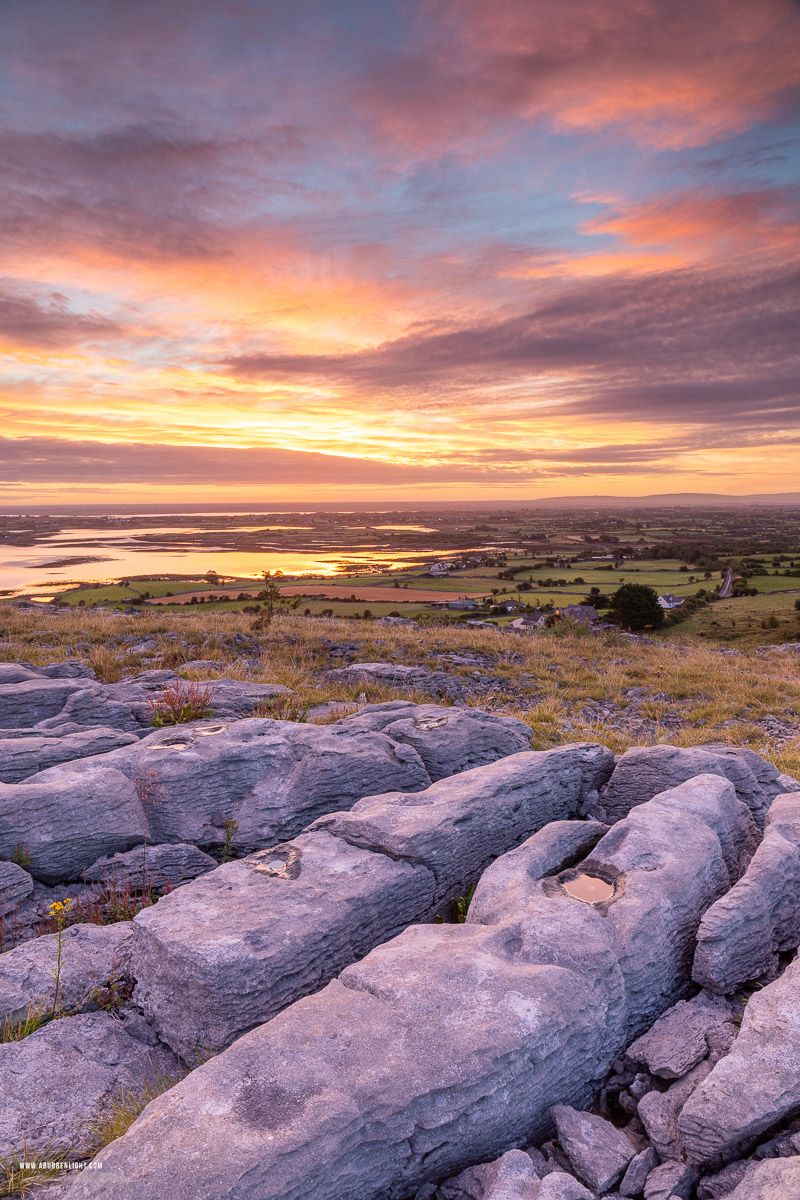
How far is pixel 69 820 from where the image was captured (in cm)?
905

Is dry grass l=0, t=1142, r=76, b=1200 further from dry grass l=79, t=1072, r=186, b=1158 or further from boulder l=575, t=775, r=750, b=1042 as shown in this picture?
boulder l=575, t=775, r=750, b=1042

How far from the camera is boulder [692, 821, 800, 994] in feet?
20.9

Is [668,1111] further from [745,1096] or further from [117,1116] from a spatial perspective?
[117,1116]

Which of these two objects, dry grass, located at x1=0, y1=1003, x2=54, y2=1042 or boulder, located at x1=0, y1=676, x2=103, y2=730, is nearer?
dry grass, located at x1=0, y1=1003, x2=54, y2=1042

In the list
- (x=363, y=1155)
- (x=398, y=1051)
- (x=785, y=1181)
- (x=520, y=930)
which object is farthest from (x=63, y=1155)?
(x=785, y=1181)

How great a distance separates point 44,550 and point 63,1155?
16594cm

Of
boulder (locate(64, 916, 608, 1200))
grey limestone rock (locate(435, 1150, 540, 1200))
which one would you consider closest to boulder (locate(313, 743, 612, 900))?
boulder (locate(64, 916, 608, 1200))

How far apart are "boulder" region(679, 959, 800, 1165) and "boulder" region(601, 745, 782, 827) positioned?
5822mm

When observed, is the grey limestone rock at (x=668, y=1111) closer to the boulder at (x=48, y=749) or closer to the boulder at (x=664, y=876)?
the boulder at (x=664, y=876)

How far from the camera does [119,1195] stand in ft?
12.4

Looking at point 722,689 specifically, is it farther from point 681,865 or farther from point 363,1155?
point 363,1155

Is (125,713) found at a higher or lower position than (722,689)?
higher

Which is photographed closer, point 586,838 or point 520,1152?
point 520,1152

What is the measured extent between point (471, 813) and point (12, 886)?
657 centimetres
